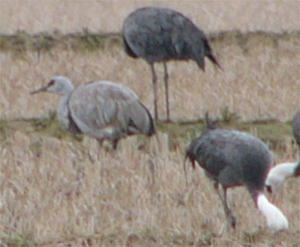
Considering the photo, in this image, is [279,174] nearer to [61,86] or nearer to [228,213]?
[228,213]

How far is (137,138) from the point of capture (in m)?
8.41

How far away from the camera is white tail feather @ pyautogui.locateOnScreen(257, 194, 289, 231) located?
19.1 feet

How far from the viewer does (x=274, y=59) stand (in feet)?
35.3

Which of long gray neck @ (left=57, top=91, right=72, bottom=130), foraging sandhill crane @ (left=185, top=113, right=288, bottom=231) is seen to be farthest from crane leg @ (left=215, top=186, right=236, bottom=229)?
long gray neck @ (left=57, top=91, right=72, bottom=130)

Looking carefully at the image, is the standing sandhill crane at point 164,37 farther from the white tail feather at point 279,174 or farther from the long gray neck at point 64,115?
the white tail feather at point 279,174

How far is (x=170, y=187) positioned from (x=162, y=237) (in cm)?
88

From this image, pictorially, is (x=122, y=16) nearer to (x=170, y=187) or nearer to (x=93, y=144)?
(x=93, y=144)

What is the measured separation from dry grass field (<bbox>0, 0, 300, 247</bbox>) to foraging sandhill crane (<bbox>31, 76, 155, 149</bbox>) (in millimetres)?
130

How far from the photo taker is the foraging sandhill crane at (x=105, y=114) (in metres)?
8.00

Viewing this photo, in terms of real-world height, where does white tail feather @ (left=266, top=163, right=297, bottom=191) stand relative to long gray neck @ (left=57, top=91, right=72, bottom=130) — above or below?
below

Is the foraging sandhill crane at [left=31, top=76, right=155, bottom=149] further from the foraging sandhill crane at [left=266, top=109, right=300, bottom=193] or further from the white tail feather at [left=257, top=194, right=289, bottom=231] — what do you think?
the white tail feather at [left=257, top=194, right=289, bottom=231]

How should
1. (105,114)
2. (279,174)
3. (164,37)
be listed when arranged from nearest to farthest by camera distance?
(279,174), (105,114), (164,37)

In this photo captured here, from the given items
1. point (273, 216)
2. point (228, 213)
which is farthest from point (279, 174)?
point (273, 216)

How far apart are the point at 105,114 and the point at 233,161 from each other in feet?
6.03
